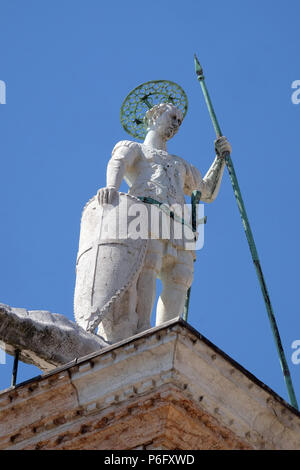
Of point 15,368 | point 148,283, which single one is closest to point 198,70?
point 148,283

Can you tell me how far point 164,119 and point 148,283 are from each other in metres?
3.08

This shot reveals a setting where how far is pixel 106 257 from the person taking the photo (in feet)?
53.3

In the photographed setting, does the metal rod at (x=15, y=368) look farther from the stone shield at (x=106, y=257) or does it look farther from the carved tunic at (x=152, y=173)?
the carved tunic at (x=152, y=173)

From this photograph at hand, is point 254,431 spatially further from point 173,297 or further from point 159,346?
point 173,297

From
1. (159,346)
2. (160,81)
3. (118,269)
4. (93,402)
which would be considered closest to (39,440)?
(93,402)

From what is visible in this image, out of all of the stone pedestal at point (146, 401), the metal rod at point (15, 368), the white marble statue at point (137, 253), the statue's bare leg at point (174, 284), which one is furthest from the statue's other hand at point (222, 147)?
the stone pedestal at point (146, 401)

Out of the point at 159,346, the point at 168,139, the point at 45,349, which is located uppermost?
the point at 168,139

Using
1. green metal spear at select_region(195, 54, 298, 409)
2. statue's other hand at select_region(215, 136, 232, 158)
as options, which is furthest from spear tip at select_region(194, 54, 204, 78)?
statue's other hand at select_region(215, 136, 232, 158)

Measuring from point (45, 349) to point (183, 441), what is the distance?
246cm

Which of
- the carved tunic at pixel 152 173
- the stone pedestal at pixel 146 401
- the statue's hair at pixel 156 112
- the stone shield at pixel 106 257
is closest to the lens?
the stone pedestal at pixel 146 401

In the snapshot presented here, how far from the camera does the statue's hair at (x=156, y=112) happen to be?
62.4 feet

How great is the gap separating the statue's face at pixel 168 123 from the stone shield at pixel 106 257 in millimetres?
2104

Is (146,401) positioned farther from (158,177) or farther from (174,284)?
(158,177)

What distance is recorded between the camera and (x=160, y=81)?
65.3ft
